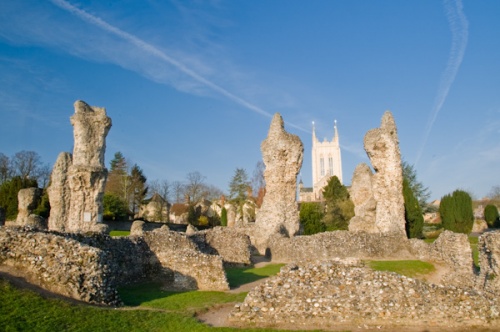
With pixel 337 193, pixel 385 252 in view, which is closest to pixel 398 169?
pixel 385 252

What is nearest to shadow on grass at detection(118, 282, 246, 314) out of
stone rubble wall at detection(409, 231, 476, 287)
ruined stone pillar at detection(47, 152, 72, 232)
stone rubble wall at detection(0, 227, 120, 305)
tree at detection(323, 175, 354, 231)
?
stone rubble wall at detection(0, 227, 120, 305)

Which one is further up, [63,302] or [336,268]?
[336,268]

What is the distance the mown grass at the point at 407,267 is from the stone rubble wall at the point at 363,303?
7627mm

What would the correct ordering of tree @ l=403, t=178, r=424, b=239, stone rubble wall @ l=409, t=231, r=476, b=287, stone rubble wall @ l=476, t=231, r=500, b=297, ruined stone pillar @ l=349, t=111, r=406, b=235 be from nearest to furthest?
stone rubble wall @ l=476, t=231, r=500, b=297 < stone rubble wall @ l=409, t=231, r=476, b=287 < ruined stone pillar @ l=349, t=111, r=406, b=235 < tree @ l=403, t=178, r=424, b=239

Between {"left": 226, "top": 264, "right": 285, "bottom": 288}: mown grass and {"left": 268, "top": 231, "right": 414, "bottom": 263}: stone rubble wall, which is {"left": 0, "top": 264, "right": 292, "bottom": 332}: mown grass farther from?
{"left": 268, "top": 231, "right": 414, "bottom": 263}: stone rubble wall

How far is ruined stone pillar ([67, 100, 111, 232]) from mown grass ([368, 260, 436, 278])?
15.8 metres

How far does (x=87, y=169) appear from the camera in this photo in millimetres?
24922

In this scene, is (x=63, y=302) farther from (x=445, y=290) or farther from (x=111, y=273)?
(x=445, y=290)

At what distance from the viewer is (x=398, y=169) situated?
2541 cm

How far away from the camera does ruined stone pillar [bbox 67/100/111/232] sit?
24891 mm

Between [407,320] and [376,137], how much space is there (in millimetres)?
18736

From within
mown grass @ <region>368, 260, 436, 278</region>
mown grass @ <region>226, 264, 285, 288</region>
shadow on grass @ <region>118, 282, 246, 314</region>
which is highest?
mown grass @ <region>368, 260, 436, 278</region>

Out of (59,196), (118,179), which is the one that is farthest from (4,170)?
(59,196)

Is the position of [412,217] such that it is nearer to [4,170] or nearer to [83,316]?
[83,316]
